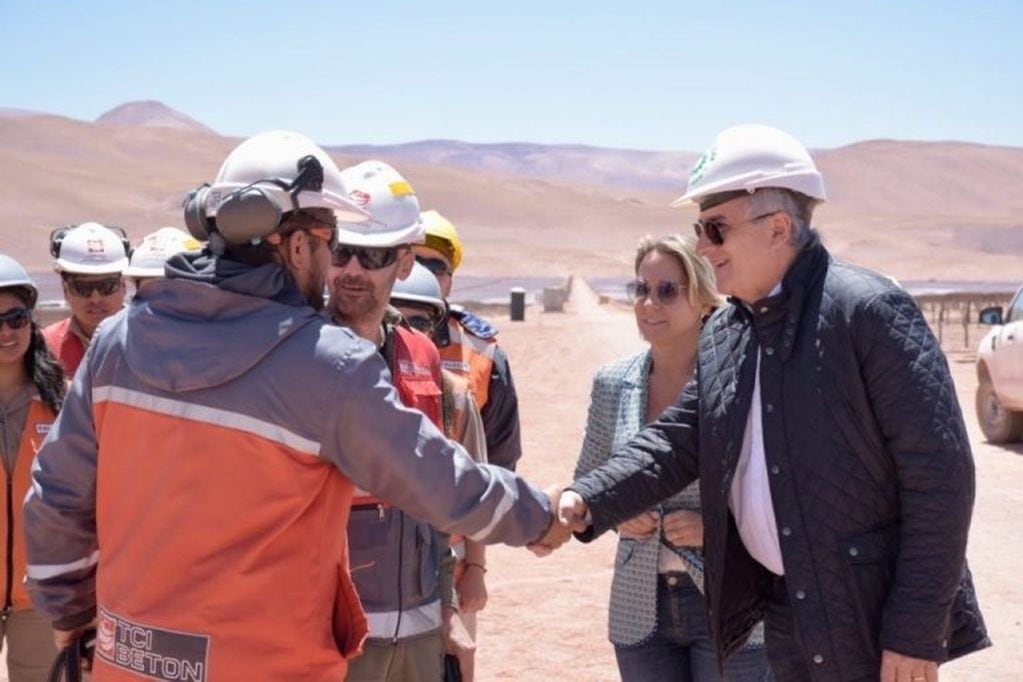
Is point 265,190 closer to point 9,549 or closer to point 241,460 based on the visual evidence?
point 241,460

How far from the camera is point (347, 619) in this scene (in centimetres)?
296

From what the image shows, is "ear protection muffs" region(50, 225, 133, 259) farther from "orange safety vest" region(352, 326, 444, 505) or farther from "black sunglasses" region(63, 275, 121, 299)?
"orange safety vest" region(352, 326, 444, 505)

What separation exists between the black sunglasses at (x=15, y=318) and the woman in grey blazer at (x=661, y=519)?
202 cm

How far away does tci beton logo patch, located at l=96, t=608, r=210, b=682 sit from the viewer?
2.77 metres

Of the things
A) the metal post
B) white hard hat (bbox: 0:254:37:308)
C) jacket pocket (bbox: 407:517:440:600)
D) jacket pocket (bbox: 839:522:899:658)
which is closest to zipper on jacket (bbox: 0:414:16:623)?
white hard hat (bbox: 0:254:37:308)

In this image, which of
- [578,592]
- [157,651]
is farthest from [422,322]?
[578,592]

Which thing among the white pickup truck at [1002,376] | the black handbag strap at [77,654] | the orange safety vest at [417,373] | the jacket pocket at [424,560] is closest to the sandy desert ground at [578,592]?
the white pickup truck at [1002,376]

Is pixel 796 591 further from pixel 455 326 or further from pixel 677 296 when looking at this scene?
Result: pixel 455 326

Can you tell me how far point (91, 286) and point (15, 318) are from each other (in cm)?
63

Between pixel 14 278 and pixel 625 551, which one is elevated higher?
pixel 14 278

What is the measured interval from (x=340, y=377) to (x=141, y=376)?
40 centimetres

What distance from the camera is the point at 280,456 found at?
2.78 m

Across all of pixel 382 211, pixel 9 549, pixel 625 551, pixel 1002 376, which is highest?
pixel 382 211

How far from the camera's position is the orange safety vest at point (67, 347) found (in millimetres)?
5270
